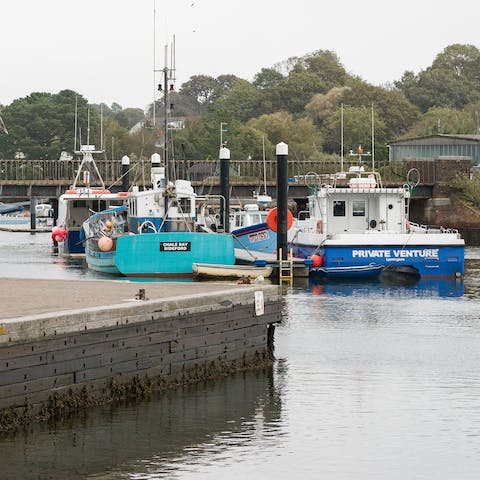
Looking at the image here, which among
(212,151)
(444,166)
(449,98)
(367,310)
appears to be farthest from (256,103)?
(367,310)

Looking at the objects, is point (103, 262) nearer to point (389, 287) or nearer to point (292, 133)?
point (389, 287)

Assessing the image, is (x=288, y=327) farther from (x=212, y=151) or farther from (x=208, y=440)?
(x=212, y=151)

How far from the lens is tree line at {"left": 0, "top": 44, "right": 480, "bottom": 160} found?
14038 centimetres

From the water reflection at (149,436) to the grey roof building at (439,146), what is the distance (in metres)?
84.7

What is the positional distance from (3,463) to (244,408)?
5.17m

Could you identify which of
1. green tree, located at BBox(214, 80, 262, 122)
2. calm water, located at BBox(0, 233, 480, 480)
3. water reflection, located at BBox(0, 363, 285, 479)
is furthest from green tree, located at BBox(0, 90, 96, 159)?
water reflection, located at BBox(0, 363, 285, 479)

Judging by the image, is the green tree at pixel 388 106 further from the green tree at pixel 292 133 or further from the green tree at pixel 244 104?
the green tree at pixel 244 104

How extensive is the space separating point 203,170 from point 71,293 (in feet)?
336

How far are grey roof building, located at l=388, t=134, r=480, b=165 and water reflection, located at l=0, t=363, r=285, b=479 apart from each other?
84711 mm

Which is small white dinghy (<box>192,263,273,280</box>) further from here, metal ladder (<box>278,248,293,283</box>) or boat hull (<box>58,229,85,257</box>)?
boat hull (<box>58,229,85,257</box>)

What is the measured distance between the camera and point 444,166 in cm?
8788

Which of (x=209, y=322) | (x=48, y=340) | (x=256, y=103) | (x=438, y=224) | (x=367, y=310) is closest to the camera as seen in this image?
(x=48, y=340)

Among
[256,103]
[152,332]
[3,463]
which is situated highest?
[256,103]

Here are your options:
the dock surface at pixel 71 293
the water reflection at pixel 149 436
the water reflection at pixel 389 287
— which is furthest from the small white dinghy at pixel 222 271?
the water reflection at pixel 149 436
